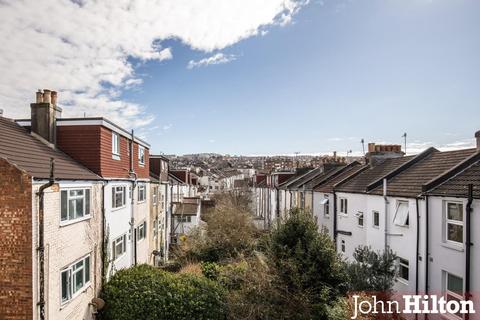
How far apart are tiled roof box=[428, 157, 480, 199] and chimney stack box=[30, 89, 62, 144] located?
1706 centimetres

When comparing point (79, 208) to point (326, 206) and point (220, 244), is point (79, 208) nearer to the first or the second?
point (220, 244)

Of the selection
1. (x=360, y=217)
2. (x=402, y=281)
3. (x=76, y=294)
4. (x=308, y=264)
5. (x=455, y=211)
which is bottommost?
(x=402, y=281)

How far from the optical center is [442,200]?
1287 centimetres

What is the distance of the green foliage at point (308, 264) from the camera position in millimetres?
13044

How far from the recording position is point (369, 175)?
22.1 metres

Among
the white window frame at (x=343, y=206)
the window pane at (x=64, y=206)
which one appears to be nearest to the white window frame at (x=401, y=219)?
the white window frame at (x=343, y=206)

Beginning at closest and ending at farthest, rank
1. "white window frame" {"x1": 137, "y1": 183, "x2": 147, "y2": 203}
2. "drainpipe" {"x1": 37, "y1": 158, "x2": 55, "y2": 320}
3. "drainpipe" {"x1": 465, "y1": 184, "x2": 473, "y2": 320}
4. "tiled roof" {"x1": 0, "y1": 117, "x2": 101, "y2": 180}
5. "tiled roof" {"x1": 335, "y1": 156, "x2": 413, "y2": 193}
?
1. "drainpipe" {"x1": 37, "y1": 158, "x2": 55, "y2": 320}
2. "tiled roof" {"x1": 0, "y1": 117, "x2": 101, "y2": 180}
3. "drainpipe" {"x1": 465, "y1": 184, "x2": 473, "y2": 320}
4. "tiled roof" {"x1": 335, "y1": 156, "x2": 413, "y2": 193}
5. "white window frame" {"x1": 137, "y1": 183, "x2": 147, "y2": 203}

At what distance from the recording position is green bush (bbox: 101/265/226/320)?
14.5 meters

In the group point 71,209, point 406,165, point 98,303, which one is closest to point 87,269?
point 98,303

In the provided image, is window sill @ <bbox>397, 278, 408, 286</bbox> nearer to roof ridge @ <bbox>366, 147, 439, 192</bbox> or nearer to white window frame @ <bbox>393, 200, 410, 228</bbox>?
white window frame @ <bbox>393, 200, 410, 228</bbox>

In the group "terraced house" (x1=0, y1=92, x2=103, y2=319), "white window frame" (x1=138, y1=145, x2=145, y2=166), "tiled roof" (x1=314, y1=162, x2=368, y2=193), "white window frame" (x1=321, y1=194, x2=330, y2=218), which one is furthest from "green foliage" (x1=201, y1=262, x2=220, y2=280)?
"tiled roof" (x1=314, y1=162, x2=368, y2=193)

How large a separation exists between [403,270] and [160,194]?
2139 centimetres

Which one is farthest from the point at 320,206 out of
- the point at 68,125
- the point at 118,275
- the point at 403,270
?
the point at 68,125

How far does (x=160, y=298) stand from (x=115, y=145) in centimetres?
833
